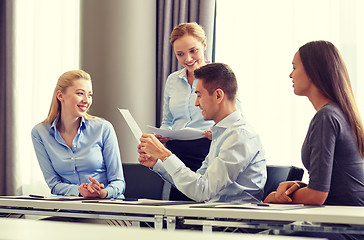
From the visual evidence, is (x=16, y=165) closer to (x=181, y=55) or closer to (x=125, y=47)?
(x=125, y=47)

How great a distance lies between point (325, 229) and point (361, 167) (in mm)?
534

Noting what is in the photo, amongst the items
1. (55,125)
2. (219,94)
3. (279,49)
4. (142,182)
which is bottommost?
(142,182)

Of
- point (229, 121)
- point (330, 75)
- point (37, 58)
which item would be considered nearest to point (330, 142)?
point (330, 75)

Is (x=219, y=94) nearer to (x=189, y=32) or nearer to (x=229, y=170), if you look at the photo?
(x=229, y=170)

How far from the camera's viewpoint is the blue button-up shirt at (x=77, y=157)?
294 cm

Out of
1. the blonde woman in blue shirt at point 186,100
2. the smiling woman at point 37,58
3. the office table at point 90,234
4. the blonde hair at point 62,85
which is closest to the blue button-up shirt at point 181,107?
the blonde woman in blue shirt at point 186,100

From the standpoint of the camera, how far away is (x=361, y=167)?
1.99 metres

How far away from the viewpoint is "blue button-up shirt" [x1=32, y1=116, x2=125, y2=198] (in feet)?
9.65

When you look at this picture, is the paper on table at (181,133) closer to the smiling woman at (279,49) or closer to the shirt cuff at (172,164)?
the shirt cuff at (172,164)

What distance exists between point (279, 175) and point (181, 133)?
1.99 ft

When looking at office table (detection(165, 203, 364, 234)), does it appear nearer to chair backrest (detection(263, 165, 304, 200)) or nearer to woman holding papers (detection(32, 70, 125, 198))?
chair backrest (detection(263, 165, 304, 200))

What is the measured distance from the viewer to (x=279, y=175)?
243 cm

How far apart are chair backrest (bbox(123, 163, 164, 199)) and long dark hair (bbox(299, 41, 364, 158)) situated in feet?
3.44

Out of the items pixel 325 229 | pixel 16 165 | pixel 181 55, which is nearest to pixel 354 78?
pixel 181 55
